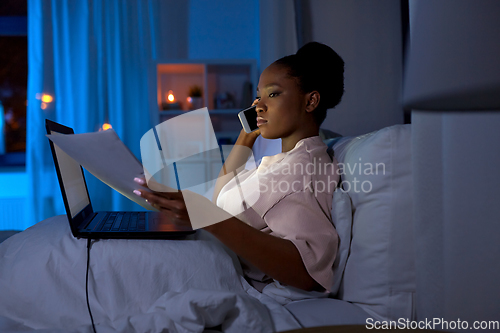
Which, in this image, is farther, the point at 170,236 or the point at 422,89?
the point at 170,236

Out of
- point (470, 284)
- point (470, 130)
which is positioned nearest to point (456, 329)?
point (470, 284)

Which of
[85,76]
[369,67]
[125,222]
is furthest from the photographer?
[85,76]

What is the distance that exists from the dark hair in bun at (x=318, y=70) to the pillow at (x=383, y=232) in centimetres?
29

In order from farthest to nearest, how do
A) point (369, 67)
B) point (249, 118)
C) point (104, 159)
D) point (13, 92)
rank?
point (13, 92), point (369, 67), point (249, 118), point (104, 159)

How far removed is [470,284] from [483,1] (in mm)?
288

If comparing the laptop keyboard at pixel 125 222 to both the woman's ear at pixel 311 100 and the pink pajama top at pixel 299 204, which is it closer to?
the pink pajama top at pixel 299 204

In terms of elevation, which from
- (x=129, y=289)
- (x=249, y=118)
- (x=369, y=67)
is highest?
(x=369, y=67)

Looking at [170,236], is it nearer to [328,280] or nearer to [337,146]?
[328,280]

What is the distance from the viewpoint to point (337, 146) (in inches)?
38.7

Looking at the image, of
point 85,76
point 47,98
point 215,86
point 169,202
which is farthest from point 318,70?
point 47,98

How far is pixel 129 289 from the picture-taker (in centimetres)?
61

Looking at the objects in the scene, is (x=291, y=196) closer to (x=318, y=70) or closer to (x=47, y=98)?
(x=318, y=70)

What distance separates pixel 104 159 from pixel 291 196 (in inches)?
15.2

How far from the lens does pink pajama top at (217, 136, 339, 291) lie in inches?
26.9
